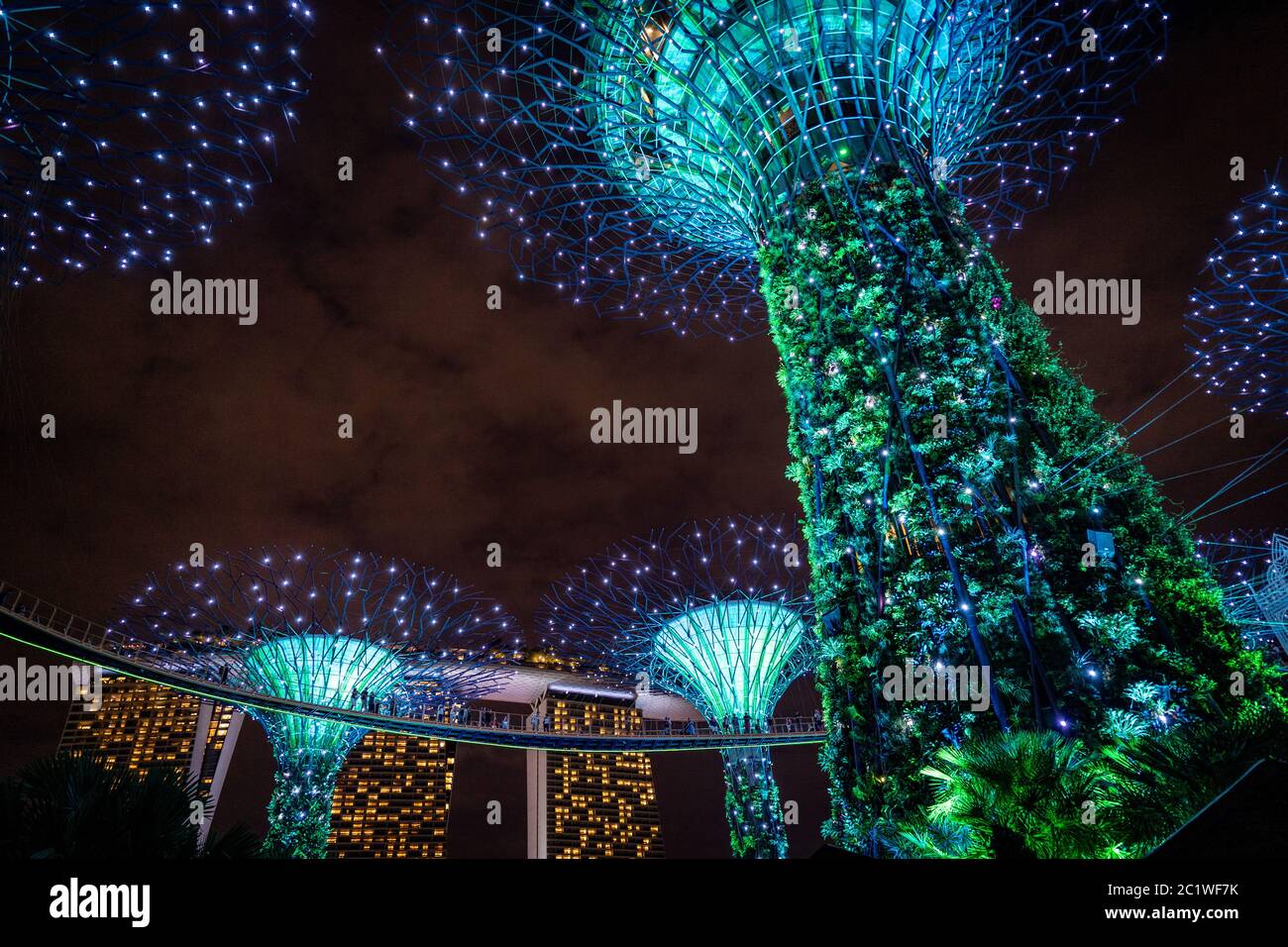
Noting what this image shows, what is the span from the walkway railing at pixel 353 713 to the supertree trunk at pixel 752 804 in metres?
0.62

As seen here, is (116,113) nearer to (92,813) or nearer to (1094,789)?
(92,813)

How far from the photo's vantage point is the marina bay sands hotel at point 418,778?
68750 mm

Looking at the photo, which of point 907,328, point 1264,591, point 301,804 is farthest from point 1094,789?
point 301,804

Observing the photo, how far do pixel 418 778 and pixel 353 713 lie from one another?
7486 centimetres

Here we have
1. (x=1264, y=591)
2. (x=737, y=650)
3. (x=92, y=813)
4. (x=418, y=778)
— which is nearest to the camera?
(x=92, y=813)

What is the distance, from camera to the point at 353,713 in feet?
67.3

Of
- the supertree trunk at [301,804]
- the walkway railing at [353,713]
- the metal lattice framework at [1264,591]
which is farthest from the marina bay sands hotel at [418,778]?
the metal lattice framework at [1264,591]

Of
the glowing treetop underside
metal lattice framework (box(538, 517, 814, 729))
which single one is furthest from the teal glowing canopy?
the glowing treetop underside

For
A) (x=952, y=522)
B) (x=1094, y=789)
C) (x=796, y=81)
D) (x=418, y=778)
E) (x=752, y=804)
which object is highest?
(x=796, y=81)

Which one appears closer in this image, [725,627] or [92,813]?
[92,813]
